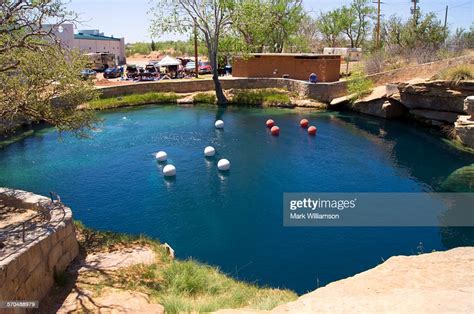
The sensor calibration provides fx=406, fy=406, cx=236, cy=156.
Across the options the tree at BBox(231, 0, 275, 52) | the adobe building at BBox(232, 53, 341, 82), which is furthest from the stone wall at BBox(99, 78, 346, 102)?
the tree at BBox(231, 0, 275, 52)

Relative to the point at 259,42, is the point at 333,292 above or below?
below

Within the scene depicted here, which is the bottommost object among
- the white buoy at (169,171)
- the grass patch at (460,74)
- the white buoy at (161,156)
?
the white buoy at (169,171)

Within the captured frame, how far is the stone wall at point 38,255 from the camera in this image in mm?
7488

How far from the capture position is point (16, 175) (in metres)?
19.5

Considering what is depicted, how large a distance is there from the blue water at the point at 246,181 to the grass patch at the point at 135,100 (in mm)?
4868

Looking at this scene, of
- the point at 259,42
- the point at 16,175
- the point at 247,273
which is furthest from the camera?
the point at 259,42

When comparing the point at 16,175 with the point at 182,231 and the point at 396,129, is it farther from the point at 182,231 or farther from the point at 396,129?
the point at 396,129

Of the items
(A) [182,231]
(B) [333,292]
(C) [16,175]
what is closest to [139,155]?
(C) [16,175]

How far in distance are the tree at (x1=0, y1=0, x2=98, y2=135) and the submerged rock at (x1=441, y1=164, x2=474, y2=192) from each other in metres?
15.3

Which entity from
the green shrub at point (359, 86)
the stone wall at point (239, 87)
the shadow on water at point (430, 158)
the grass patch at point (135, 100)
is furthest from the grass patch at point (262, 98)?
the shadow on water at point (430, 158)

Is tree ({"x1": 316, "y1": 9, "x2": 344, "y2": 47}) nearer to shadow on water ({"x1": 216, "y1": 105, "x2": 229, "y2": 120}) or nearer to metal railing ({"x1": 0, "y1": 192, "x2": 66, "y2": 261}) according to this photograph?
shadow on water ({"x1": 216, "y1": 105, "x2": 229, "y2": 120})

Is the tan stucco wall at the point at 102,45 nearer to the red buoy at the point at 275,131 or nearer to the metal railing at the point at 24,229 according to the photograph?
the red buoy at the point at 275,131

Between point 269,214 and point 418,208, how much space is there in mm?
5928

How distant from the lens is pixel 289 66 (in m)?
40.2
